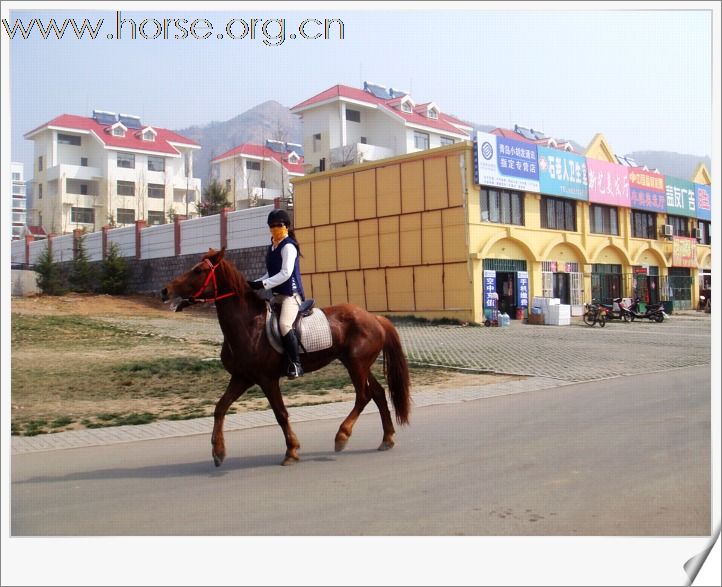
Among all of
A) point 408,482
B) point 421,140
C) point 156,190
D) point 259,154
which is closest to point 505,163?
point 259,154

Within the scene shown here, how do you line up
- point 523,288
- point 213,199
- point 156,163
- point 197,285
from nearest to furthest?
1. point 197,285
2. point 523,288
3. point 156,163
4. point 213,199

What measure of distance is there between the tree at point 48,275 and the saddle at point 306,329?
24759mm

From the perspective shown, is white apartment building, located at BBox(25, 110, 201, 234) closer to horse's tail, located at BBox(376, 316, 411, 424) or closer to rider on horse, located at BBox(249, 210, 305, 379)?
rider on horse, located at BBox(249, 210, 305, 379)

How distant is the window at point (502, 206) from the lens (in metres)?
24.2

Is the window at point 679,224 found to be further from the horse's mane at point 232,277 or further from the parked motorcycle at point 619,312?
the horse's mane at point 232,277

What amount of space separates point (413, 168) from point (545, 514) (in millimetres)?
19063

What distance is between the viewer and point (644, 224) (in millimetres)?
29938

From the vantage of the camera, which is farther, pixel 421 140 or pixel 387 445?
pixel 421 140

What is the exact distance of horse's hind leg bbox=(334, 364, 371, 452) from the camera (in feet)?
20.9

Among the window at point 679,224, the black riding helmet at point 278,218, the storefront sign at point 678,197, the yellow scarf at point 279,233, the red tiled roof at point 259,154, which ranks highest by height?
the red tiled roof at point 259,154

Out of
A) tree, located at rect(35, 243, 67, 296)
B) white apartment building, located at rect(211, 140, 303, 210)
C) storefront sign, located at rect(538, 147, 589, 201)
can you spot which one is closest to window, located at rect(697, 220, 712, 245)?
storefront sign, located at rect(538, 147, 589, 201)

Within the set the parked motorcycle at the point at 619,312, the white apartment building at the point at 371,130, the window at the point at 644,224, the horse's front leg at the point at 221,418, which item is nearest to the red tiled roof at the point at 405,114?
the white apartment building at the point at 371,130

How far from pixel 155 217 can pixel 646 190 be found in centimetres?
2342

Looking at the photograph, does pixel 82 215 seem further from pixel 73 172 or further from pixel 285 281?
pixel 285 281
